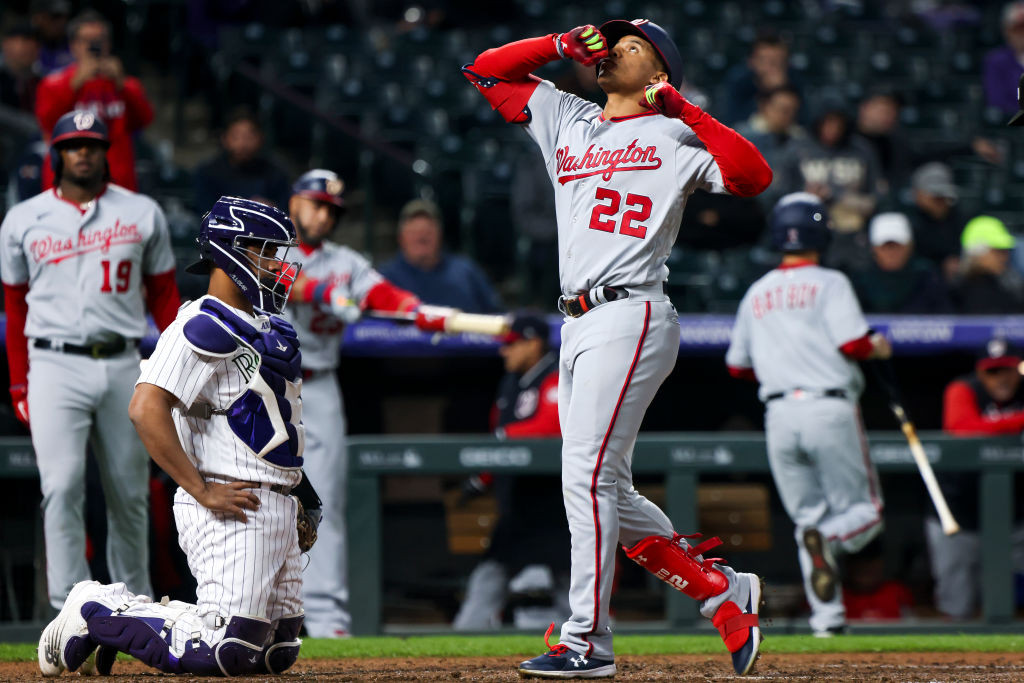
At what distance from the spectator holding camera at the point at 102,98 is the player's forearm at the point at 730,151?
→ 3.56 metres

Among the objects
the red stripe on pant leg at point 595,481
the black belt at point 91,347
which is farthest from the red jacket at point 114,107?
the red stripe on pant leg at point 595,481

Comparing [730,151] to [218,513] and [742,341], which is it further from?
[742,341]

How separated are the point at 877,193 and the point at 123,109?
16.3 ft

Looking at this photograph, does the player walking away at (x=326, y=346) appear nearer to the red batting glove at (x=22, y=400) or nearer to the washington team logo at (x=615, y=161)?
the red batting glove at (x=22, y=400)

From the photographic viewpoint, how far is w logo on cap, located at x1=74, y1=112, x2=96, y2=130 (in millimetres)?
5004

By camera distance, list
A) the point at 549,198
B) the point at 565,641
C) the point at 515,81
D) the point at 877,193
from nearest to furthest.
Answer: the point at 565,641 < the point at 515,81 < the point at 549,198 < the point at 877,193

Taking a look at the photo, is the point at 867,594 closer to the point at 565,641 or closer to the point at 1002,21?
the point at 565,641

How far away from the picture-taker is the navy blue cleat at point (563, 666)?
3.71 m

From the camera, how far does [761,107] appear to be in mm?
9273

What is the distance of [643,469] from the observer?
6.35 m

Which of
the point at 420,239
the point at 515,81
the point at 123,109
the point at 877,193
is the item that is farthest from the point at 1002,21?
the point at 515,81

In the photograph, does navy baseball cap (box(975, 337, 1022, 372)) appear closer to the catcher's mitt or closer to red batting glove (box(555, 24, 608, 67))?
red batting glove (box(555, 24, 608, 67))

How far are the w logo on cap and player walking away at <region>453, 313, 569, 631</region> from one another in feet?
7.26

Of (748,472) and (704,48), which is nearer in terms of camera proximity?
(748,472)
